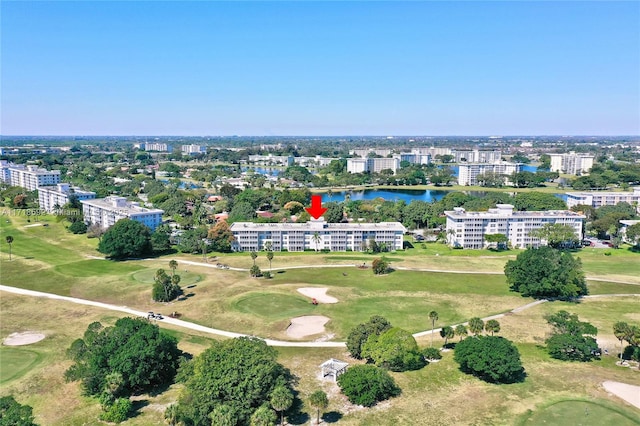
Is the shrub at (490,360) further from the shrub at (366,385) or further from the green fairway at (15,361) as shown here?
the green fairway at (15,361)

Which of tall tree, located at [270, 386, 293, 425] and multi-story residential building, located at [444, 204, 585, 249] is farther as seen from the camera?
multi-story residential building, located at [444, 204, 585, 249]

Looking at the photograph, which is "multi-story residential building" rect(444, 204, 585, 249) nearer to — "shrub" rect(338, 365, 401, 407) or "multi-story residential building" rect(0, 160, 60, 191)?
"shrub" rect(338, 365, 401, 407)

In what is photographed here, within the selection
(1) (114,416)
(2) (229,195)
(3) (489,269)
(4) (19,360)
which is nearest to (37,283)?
(4) (19,360)

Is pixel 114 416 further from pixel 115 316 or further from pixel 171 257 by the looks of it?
pixel 171 257

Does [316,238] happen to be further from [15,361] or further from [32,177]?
[32,177]

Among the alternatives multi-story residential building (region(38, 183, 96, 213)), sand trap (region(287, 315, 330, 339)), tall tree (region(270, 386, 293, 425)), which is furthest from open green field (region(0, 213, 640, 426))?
multi-story residential building (region(38, 183, 96, 213))
